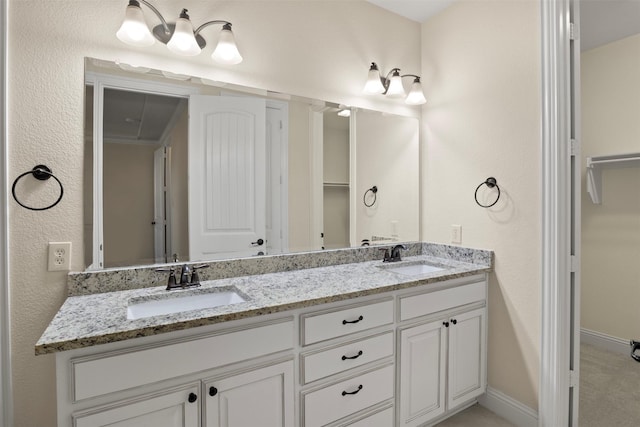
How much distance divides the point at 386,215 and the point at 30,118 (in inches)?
79.2

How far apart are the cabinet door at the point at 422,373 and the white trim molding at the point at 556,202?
57 cm

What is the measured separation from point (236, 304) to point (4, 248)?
94 cm

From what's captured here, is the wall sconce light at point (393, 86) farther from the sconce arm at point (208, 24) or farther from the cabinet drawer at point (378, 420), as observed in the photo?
the cabinet drawer at point (378, 420)

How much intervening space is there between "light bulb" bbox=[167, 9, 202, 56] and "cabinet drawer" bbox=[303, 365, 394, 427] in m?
1.67

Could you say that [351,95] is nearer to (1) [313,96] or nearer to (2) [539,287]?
(1) [313,96]

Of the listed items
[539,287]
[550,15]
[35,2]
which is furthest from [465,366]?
[35,2]

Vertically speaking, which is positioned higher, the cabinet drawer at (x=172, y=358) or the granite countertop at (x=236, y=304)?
the granite countertop at (x=236, y=304)

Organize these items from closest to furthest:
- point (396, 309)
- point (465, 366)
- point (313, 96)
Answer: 1. point (396, 309)
2. point (465, 366)
3. point (313, 96)

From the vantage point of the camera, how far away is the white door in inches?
69.7

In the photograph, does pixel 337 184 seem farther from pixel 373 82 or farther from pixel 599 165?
pixel 599 165

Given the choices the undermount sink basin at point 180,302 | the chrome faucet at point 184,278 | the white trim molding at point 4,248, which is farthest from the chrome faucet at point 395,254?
the white trim molding at point 4,248

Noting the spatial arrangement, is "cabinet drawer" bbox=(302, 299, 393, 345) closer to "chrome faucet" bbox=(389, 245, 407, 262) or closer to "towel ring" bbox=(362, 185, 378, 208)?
"chrome faucet" bbox=(389, 245, 407, 262)

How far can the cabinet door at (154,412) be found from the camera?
1044 millimetres

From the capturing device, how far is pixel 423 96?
2443 millimetres
